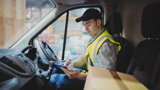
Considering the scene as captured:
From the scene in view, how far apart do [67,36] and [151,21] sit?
1662 millimetres

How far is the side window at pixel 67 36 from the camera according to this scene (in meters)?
2.29

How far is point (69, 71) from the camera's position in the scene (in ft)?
3.69

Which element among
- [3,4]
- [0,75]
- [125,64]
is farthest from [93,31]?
[3,4]

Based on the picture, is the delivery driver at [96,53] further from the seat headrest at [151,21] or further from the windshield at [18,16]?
the windshield at [18,16]

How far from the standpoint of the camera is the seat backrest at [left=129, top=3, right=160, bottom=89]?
0.94 metres

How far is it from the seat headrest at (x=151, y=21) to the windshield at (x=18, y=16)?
1419 millimetres

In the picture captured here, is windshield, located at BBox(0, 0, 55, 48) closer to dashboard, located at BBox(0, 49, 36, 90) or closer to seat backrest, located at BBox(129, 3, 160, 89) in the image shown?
dashboard, located at BBox(0, 49, 36, 90)

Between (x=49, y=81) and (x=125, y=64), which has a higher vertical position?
(x=125, y=64)

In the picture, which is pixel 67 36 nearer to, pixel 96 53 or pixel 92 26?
pixel 92 26

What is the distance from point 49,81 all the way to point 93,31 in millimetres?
674

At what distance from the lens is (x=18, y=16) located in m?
1.66

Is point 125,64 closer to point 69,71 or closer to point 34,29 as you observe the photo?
point 69,71

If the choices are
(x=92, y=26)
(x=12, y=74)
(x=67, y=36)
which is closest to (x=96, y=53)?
(x=92, y=26)

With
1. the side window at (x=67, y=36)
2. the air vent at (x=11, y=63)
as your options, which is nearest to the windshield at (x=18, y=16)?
the side window at (x=67, y=36)
